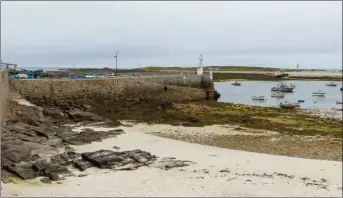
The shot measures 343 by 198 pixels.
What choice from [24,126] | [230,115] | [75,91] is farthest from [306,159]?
[75,91]

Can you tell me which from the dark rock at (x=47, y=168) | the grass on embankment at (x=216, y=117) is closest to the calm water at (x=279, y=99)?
the grass on embankment at (x=216, y=117)

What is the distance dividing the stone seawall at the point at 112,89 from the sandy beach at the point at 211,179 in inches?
553

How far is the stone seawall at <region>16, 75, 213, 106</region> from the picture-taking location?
28516mm

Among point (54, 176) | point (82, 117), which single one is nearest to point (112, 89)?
point (82, 117)

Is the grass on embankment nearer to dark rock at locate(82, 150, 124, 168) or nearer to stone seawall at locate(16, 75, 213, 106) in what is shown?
stone seawall at locate(16, 75, 213, 106)

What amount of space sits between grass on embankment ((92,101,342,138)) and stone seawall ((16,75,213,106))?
6.98 ft

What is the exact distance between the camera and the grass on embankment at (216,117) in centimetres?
2212

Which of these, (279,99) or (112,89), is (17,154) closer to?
(112,89)

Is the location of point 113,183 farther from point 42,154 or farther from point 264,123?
point 264,123

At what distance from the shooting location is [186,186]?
35.6 ft

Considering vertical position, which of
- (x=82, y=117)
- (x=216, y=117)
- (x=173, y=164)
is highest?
(x=82, y=117)

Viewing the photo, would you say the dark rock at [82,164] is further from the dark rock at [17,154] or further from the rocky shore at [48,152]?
the dark rock at [17,154]

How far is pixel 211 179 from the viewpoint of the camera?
1166 centimetres

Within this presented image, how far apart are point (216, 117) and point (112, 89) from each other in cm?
1068
